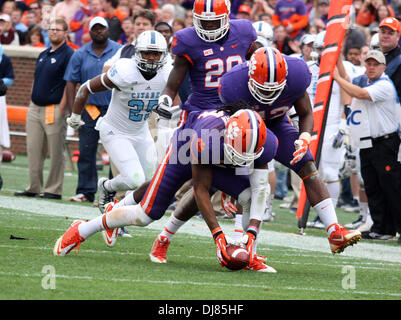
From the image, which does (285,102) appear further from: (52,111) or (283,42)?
(283,42)

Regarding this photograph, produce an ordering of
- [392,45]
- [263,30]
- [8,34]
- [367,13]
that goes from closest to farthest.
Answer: [392,45], [263,30], [367,13], [8,34]

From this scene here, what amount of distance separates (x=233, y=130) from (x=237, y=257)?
82 cm

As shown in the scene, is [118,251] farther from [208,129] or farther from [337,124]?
[337,124]

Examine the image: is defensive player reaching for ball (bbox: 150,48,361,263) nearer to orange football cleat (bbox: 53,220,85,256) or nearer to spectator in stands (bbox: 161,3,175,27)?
orange football cleat (bbox: 53,220,85,256)

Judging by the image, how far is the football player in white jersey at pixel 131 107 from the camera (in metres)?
7.30

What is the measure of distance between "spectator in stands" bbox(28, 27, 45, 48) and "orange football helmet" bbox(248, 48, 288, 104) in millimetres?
9874

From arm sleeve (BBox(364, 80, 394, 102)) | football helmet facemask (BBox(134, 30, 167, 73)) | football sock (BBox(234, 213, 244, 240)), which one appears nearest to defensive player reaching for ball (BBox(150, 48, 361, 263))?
football sock (BBox(234, 213, 244, 240))

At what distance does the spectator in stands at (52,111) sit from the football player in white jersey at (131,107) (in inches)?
111

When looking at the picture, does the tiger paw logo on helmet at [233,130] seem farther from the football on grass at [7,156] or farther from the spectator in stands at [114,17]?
the football on grass at [7,156]

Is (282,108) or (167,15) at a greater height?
(167,15)

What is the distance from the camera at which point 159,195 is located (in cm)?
607

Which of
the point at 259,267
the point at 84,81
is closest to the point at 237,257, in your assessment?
the point at 259,267

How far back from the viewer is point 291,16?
1423cm

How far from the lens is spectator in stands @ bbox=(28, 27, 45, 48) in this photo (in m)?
15.2
